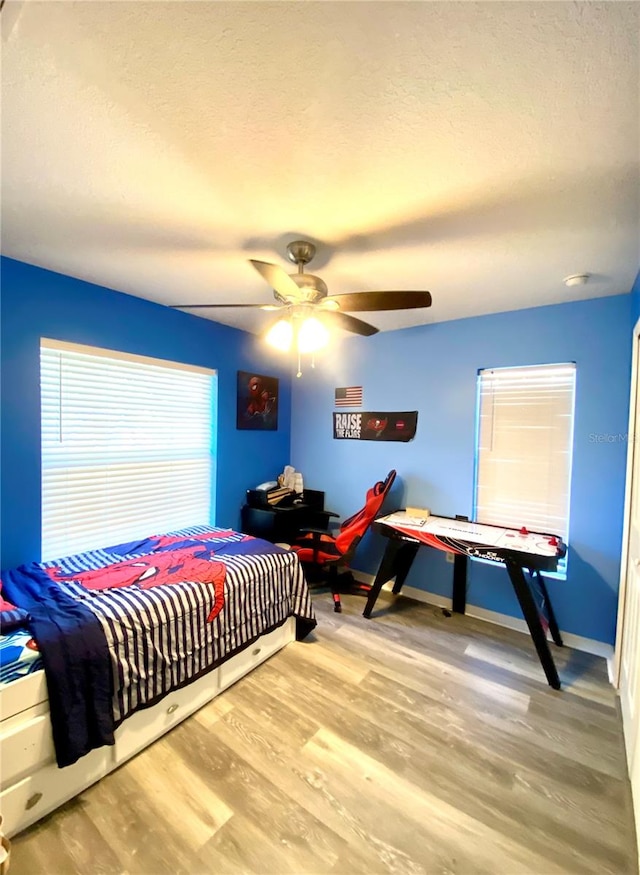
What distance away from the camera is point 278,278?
164 cm

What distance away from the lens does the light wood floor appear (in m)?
1.28

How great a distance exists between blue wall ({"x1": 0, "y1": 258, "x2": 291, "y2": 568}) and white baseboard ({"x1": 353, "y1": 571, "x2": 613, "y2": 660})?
192 cm

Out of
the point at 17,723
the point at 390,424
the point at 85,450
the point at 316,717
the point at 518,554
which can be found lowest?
the point at 316,717

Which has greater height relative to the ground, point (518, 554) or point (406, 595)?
point (518, 554)

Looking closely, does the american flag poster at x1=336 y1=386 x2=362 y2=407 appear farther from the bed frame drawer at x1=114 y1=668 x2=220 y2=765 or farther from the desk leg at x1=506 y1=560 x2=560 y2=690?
the bed frame drawer at x1=114 y1=668 x2=220 y2=765

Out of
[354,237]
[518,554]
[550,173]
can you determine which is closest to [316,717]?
[518,554]

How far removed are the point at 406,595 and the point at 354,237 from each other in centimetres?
295

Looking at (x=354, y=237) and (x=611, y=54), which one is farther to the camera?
(x=354, y=237)

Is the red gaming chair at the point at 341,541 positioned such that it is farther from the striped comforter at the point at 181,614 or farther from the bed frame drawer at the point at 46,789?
the bed frame drawer at the point at 46,789

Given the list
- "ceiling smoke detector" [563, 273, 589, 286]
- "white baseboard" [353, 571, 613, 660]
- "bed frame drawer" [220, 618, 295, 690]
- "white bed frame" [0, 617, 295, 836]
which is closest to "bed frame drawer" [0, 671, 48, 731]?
"white bed frame" [0, 617, 295, 836]

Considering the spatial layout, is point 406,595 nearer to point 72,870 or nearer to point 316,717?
point 316,717

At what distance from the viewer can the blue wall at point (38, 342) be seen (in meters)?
2.14

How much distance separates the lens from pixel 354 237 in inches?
69.6

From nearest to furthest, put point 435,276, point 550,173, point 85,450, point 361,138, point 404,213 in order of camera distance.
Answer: point 361,138 → point 550,173 → point 404,213 → point 435,276 → point 85,450
